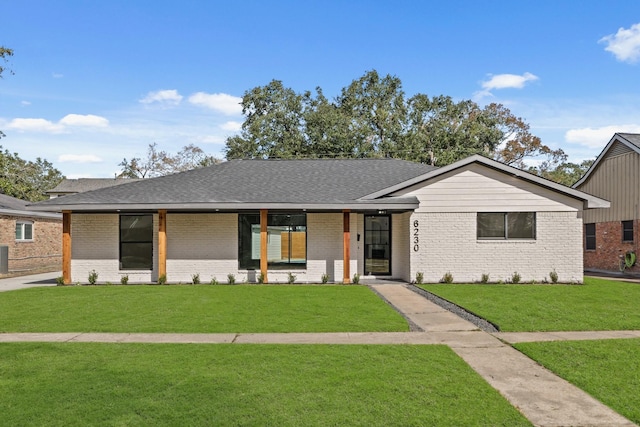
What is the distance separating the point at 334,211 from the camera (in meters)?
16.4

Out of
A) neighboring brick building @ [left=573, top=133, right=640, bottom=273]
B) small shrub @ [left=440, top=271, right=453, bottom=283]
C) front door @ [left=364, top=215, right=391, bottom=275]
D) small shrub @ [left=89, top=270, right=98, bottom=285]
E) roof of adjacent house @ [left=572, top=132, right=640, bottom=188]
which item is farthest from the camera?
neighboring brick building @ [left=573, top=133, right=640, bottom=273]

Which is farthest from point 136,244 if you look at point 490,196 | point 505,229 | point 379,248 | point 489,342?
point 505,229

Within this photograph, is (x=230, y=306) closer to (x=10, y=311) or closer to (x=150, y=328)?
(x=150, y=328)

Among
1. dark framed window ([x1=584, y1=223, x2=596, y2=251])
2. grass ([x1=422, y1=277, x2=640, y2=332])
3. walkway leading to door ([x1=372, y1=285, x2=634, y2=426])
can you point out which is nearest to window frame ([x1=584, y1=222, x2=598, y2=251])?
dark framed window ([x1=584, y1=223, x2=596, y2=251])

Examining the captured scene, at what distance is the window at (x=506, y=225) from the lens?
15.9 metres

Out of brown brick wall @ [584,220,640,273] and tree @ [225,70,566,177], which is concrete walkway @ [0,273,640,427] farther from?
tree @ [225,70,566,177]

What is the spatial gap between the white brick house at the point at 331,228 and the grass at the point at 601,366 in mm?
8419

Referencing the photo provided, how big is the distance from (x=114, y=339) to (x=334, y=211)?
9.88 m

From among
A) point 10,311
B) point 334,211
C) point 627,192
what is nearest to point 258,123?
point 334,211

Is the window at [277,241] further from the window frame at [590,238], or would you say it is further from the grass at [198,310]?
the window frame at [590,238]

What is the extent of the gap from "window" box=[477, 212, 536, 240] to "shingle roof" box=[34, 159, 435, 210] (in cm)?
373

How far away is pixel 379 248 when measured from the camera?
17281 millimetres

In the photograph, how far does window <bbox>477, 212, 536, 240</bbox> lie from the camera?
15930mm

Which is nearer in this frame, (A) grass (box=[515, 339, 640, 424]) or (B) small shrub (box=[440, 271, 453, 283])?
(A) grass (box=[515, 339, 640, 424])
